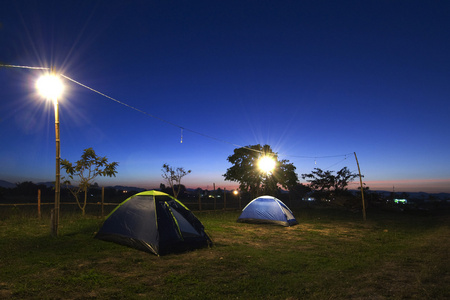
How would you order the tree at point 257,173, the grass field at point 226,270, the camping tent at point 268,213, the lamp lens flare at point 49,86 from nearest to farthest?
1. the grass field at point 226,270
2. the lamp lens flare at point 49,86
3. the camping tent at point 268,213
4. the tree at point 257,173

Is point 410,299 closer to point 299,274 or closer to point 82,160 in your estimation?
point 299,274

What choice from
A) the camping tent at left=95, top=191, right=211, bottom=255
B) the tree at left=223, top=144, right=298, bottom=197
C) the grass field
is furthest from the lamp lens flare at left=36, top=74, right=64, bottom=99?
the tree at left=223, top=144, right=298, bottom=197

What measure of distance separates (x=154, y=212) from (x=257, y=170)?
24.3 metres

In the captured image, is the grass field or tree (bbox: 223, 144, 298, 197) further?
tree (bbox: 223, 144, 298, 197)

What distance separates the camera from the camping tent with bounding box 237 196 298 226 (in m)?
14.2

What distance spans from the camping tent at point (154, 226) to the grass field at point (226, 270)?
1.20 feet

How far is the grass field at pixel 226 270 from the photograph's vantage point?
4.84 metres

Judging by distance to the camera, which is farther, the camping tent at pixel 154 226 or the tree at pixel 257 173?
the tree at pixel 257 173

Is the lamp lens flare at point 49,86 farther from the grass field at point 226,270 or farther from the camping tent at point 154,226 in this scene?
the grass field at point 226,270

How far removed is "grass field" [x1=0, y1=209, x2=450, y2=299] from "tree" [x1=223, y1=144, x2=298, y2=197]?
21.6m

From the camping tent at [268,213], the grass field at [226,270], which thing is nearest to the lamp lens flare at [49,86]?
the grass field at [226,270]

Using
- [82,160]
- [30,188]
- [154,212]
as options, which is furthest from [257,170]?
[30,188]

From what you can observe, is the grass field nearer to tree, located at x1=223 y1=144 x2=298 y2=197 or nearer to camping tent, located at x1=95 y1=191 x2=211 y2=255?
camping tent, located at x1=95 y1=191 x2=211 y2=255

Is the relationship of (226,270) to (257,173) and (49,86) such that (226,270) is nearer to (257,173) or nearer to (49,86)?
(49,86)
